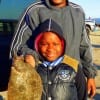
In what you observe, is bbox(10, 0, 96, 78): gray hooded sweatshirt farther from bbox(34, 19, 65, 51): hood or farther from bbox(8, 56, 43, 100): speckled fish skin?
bbox(8, 56, 43, 100): speckled fish skin

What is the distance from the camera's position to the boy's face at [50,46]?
3.46 m

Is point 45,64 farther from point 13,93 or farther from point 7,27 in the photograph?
point 7,27

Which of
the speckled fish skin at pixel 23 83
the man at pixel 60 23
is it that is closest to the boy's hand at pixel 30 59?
the speckled fish skin at pixel 23 83

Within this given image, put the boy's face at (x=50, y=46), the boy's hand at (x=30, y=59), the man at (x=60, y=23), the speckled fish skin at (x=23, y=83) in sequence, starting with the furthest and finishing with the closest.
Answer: the man at (x=60, y=23) → the boy's face at (x=50, y=46) → the boy's hand at (x=30, y=59) → the speckled fish skin at (x=23, y=83)

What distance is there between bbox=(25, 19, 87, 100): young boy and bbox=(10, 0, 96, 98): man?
323 millimetres

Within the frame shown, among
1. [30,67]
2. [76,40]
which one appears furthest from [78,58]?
[30,67]

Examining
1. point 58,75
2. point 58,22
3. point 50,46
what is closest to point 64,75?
point 58,75

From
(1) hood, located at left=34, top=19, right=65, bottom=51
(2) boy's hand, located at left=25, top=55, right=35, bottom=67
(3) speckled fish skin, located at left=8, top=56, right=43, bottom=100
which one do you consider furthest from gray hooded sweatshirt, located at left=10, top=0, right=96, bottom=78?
(3) speckled fish skin, located at left=8, top=56, right=43, bottom=100

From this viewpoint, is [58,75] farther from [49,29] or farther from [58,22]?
[58,22]

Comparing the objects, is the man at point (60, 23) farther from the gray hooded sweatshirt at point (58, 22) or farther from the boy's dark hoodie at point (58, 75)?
the boy's dark hoodie at point (58, 75)

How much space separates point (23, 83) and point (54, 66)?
0.68 meters

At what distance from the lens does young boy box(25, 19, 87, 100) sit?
348 cm

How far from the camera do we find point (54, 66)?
11.6 feet

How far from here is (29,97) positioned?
9.62ft
